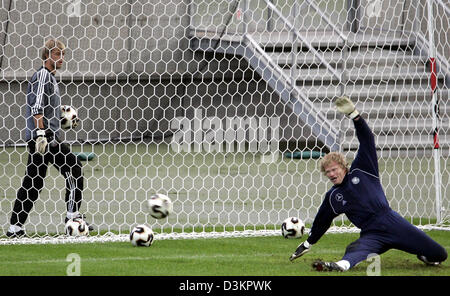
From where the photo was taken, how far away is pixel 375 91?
44.6 ft

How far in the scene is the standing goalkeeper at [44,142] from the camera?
25.1ft

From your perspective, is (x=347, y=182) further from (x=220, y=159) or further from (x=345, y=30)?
(x=345, y=30)

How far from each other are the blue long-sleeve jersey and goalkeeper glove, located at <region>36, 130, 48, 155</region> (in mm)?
2434

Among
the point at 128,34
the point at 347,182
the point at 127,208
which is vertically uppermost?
the point at 128,34

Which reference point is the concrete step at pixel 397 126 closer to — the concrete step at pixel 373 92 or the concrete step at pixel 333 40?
the concrete step at pixel 373 92

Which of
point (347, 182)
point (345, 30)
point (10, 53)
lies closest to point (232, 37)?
point (345, 30)

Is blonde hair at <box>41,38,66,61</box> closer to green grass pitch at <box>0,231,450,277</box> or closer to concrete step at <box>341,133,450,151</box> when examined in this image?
green grass pitch at <box>0,231,450,277</box>

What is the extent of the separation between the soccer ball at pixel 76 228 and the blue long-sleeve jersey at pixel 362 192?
7.00 ft

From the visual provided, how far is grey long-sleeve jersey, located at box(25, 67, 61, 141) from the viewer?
7.64 meters

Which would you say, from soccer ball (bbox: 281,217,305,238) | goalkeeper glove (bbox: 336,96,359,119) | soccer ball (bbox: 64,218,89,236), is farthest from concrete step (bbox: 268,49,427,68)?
goalkeeper glove (bbox: 336,96,359,119)
